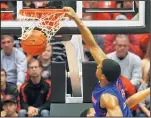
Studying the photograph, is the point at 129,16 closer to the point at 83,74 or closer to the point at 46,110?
the point at 83,74

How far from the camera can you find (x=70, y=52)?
4.29 metres

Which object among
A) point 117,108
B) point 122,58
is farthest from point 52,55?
point 117,108

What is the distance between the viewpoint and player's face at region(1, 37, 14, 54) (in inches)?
190

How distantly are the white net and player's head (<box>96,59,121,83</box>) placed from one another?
644 mm

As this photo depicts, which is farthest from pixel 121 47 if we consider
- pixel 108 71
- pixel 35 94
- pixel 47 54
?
pixel 108 71

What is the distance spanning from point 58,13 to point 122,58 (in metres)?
A: 1.03

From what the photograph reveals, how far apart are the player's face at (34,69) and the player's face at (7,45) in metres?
0.23

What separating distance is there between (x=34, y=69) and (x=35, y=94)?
0.69ft

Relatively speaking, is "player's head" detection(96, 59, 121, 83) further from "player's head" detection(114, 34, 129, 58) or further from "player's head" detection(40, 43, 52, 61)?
"player's head" detection(40, 43, 52, 61)

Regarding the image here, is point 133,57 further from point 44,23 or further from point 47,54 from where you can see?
point 44,23

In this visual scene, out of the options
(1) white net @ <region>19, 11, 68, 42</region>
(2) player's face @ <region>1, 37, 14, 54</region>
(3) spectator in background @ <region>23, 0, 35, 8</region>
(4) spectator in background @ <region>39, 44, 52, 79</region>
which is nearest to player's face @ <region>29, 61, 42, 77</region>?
(4) spectator in background @ <region>39, 44, 52, 79</region>

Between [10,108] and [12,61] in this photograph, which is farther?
[12,61]

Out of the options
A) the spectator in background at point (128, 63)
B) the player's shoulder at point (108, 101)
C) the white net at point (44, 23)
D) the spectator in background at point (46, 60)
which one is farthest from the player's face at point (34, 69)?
the player's shoulder at point (108, 101)

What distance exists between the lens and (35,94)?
4.58 m
